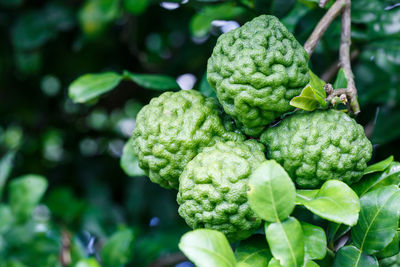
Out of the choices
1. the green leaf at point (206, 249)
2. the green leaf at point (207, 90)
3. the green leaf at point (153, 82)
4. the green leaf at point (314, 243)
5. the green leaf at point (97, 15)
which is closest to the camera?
the green leaf at point (206, 249)

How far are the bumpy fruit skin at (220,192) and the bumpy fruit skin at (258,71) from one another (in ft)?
0.37

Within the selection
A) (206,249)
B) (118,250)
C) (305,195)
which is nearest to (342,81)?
(305,195)

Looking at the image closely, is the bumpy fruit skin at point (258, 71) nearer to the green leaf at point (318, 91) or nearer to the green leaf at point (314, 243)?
the green leaf at point (318, 91)

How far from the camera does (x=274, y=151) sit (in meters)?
1.01

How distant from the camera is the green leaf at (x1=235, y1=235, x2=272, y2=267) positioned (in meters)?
0.94

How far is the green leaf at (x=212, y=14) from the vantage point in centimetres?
167

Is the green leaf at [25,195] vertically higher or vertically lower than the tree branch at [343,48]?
lower

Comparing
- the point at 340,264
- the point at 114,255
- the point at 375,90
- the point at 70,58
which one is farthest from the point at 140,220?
the point at 340,264

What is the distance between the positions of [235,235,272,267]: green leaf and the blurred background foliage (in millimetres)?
536

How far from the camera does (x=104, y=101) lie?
117 inches

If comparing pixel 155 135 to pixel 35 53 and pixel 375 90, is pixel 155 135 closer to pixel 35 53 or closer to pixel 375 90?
pixel 375 90

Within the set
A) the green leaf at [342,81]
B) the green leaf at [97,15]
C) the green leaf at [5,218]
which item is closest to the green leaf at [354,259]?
the green leaf at [342,81]

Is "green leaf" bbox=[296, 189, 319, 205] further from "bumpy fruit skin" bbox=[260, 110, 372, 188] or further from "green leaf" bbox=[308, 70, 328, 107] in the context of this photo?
"green leaf" bbox=[308, 70, 328, 107]

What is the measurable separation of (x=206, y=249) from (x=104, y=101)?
7.63 feet
